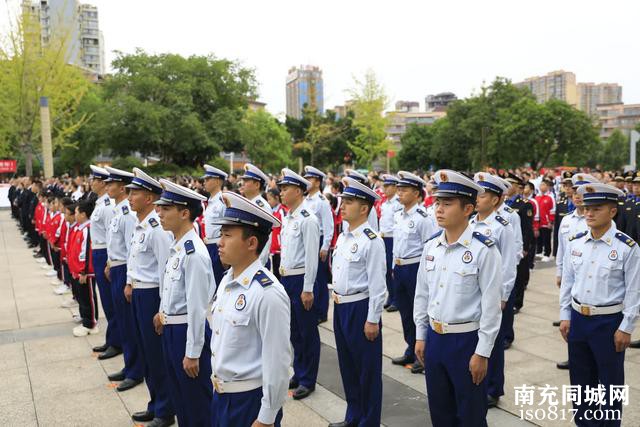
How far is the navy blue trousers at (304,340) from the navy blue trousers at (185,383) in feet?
5.31

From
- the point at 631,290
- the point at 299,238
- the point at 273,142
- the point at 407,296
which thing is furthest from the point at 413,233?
the point at 273,142

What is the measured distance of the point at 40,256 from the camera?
14578 mm

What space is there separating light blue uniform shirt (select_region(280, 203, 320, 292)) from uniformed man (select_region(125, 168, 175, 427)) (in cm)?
140

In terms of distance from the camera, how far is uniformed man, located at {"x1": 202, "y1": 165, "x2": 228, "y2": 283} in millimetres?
8102

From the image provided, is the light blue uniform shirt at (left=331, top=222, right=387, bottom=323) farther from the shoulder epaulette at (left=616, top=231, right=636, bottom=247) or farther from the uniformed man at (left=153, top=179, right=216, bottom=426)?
the shoulder epaulette at (left=616, top=231, right=636, bottom=247)

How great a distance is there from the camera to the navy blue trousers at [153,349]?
14.9 ft

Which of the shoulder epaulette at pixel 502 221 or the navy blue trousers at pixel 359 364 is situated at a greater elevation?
the shoulder epaulette at pixel 502 221

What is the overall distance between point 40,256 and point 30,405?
10.6m

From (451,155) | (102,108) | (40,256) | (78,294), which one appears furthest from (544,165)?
(78,294)

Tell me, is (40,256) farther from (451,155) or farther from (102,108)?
(451,155)

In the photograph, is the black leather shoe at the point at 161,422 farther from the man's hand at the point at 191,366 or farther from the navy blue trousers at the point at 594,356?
the navy blue trousers at the point at 594,356

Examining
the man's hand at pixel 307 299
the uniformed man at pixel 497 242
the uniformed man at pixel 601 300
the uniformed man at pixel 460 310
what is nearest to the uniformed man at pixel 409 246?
the uniformed man at pixel 497 242

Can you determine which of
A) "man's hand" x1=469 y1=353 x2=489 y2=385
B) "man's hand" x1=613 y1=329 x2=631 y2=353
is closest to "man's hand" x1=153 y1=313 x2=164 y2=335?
"man's hand" x1=469 y1=353 x2=489 y2=385

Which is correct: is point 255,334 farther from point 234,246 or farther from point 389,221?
point 389,221
